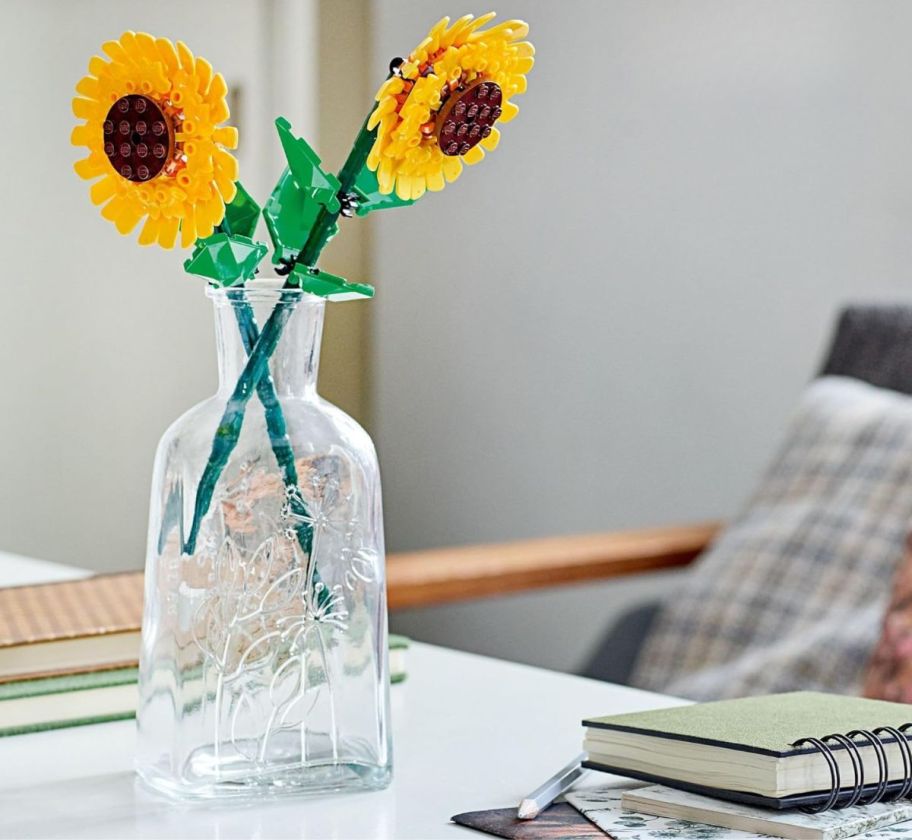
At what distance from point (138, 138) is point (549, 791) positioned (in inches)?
11.4

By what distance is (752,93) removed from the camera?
214cm

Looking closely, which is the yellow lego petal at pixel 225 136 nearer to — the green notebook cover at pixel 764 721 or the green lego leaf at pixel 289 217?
the green lego leaf at pixel 289 217

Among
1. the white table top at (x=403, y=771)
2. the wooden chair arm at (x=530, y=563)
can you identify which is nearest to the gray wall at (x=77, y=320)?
the wooden chair arm at (x=530, y=563)

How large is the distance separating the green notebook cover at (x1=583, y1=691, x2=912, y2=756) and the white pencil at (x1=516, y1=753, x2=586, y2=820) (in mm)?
21

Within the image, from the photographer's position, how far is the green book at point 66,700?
699 millimetres

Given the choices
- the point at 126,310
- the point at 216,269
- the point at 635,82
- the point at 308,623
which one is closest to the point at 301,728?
the point at 308,623

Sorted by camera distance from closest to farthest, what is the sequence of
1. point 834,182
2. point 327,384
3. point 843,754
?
point 843,754
point 834,182
point 327,384

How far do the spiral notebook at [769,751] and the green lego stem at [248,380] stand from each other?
7.0 inches

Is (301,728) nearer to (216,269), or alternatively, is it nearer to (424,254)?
(216,269)

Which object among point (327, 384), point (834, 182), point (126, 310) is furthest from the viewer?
point (327, 384)

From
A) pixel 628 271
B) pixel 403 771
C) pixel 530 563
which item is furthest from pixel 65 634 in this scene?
pixel 628 271

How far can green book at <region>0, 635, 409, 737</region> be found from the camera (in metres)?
0.70

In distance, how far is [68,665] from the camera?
2.43 feet

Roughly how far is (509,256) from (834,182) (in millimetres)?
581
